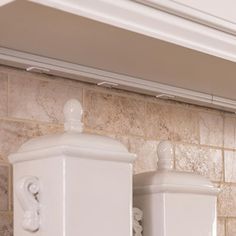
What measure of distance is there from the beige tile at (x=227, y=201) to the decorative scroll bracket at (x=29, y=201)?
0.77 m

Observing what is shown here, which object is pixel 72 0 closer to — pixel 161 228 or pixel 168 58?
pixel 168 58

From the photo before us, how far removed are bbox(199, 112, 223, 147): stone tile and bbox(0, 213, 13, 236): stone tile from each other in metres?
0.66

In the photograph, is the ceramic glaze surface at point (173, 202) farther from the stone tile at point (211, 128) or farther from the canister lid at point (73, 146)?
the stone tile at point (211, 128)

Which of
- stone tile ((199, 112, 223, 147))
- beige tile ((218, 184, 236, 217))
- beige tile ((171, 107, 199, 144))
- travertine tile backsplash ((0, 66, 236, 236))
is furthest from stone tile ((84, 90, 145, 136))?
beige tile ((218, 184, 236, 217))

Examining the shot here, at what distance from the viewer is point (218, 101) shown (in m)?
1.73

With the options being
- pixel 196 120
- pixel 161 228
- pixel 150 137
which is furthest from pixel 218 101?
pixel 161 228

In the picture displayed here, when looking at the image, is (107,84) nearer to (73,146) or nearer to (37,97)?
(37,97)

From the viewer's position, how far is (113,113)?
4.96ft

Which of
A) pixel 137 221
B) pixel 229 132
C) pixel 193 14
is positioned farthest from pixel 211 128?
pixel 193 14

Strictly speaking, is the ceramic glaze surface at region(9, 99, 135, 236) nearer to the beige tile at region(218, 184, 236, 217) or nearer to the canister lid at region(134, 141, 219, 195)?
the canister lid at region(134, 141, 219, 195)

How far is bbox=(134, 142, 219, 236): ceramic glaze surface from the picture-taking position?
50.8 inches

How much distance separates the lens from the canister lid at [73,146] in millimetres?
1094

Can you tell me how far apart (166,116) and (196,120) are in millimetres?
129

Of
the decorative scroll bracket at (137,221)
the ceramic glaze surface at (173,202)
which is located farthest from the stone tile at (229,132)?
the decorative scroll bracket at (137,221)
